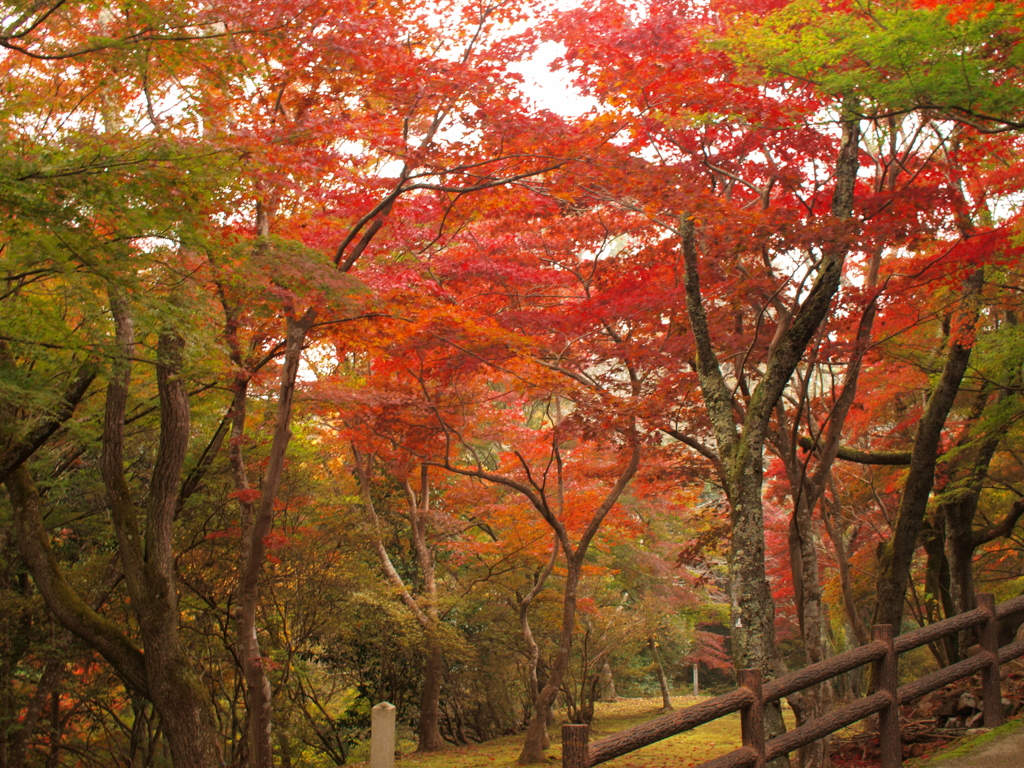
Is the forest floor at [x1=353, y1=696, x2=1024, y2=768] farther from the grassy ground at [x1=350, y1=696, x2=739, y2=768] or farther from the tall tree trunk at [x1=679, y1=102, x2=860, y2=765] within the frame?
the tall tree trunk at [x1=679, y1=102, x2=860, y2=765]

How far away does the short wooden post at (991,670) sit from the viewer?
208 inches

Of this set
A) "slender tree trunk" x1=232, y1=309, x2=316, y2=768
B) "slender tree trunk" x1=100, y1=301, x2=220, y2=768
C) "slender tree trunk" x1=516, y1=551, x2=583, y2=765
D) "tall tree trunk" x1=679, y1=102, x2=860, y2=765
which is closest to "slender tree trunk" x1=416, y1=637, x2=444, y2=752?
"slender tree trunk" x1=516, y1=551, x2=583, y2=765

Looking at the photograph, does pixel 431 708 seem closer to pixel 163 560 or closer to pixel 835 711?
pixel 163 560

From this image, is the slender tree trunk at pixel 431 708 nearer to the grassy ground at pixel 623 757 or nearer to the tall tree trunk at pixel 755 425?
the grassy ground at pixel 623 757

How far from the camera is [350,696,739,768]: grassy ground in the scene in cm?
1177

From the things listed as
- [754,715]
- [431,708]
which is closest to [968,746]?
[754,715]

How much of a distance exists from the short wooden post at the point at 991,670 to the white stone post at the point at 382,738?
15.7ft

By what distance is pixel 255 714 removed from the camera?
808cm

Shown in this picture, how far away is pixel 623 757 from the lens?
13453 mm

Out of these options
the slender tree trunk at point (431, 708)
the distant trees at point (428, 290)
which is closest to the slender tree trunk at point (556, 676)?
the distant trees at point (428, 290)

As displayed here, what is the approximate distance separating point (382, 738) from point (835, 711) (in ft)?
13.1


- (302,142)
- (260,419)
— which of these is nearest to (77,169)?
(302,142)

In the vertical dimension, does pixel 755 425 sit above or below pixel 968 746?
above

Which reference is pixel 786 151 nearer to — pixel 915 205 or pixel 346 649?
pixel 915 205
